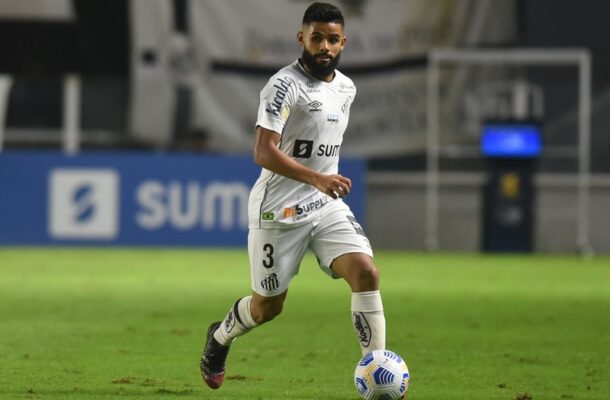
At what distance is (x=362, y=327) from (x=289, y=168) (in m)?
0.93

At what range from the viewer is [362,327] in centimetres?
760

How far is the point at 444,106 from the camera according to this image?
23344mm

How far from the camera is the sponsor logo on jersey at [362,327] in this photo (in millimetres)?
7574

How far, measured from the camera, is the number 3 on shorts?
7.85m

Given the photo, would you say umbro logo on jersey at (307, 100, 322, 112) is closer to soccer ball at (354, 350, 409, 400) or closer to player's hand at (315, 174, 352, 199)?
player's hand at (315, 174, 352, 199)

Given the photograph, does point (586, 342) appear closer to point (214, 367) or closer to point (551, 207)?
point (214, 367)

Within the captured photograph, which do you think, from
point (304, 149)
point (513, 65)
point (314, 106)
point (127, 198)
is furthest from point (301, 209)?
point (513, 65)

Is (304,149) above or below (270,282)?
above

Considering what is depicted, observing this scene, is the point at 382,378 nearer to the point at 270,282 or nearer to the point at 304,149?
the point at 270,282

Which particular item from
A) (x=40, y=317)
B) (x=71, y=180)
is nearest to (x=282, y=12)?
(x=71, y=180)

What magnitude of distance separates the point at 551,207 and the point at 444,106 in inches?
97.8

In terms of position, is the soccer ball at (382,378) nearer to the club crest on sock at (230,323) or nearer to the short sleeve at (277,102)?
the club crest on sock at (230,323)

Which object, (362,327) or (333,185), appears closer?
(333,185)

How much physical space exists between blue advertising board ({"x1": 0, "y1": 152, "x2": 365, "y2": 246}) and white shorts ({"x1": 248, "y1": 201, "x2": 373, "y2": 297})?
546 inches
